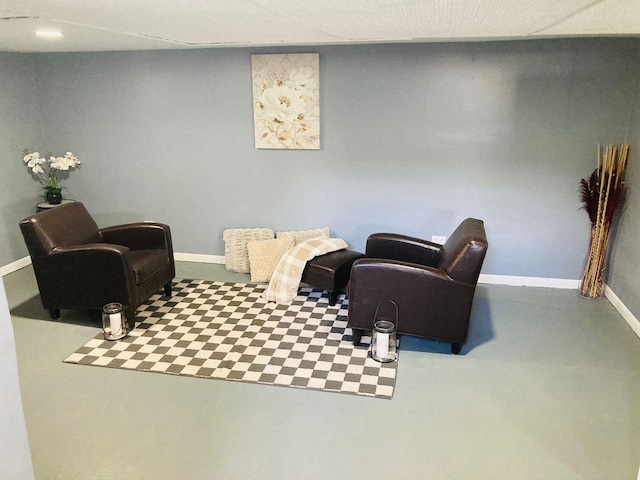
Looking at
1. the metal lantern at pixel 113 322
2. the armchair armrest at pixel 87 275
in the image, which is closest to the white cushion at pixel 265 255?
the armchair armrest at pixel 87 275

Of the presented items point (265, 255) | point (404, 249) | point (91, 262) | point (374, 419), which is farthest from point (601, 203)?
point (91, 262)

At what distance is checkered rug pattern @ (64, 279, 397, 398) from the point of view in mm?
3100

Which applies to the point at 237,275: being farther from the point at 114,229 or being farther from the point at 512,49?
the point at 512,49

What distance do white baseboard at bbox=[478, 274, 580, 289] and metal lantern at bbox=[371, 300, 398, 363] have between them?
164 centimetres

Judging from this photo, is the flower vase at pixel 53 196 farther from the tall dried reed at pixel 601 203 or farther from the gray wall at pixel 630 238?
the gray wall at pixel 630 238

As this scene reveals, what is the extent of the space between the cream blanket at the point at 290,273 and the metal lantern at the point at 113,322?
1.15 meters

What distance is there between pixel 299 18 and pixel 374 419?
2048mm

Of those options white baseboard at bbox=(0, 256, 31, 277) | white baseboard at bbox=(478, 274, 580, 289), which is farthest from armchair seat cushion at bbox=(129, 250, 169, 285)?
white baseboard at bbox=(478, 274, 580, 289)

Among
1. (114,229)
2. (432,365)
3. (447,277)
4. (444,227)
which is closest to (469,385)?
(432,365)

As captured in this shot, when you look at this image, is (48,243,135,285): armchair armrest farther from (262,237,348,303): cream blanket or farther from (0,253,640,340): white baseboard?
(262,237,348,303): cream blanket

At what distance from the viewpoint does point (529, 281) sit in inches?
178

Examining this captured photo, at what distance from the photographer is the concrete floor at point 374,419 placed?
7.80 feet

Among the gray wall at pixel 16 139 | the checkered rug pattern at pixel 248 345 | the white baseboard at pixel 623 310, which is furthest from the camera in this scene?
the gray wall at pixel 16 139

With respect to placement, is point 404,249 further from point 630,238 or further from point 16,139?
point 16,139
